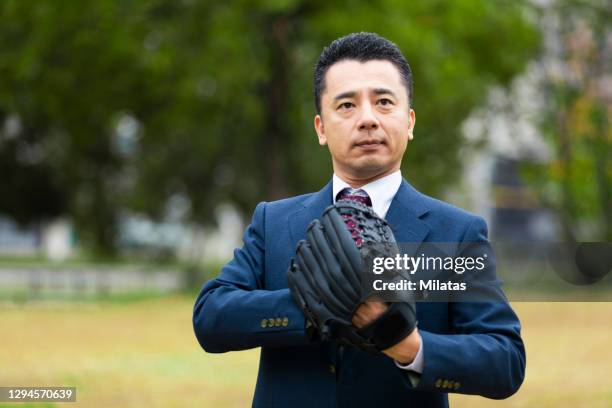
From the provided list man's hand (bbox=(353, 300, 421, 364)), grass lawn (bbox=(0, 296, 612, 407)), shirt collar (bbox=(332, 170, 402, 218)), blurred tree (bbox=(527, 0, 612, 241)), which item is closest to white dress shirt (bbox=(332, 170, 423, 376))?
shirt collar (bbox=(332, 170, 402, 218))

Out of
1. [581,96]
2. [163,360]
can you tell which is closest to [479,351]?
[163,360]

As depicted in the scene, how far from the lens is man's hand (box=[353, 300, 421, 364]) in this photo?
2475mm

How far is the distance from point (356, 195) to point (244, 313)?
0.46 meters

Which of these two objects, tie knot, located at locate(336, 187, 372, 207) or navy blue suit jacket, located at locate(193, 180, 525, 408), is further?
tie knot, located at locate(336, 187, 372, 207)

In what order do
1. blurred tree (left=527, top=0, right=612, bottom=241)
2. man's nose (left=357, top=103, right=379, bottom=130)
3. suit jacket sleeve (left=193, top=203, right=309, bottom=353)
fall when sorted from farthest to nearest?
blurred tree (left=527, top=0, right=612, bottom=241) < man's nose (left=357, top=103, right=379, bottom=130) < suit jacket sleeve (left=193, top=203, right=309, bottom=353)

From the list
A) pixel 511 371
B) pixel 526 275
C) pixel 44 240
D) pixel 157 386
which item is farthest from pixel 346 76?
pixel 44 240

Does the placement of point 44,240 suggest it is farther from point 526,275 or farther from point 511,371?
point 511,371

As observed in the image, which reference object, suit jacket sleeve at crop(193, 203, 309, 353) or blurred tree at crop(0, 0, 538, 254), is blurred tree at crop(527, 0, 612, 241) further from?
suit jacket sleeve at crop(193, 203, 309, 353)

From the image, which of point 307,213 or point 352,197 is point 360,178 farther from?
point 307,213

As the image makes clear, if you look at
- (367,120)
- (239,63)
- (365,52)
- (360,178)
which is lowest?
(360,178)

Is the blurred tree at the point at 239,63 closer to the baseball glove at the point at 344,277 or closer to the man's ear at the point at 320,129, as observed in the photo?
the man's ear at the point at 320,129

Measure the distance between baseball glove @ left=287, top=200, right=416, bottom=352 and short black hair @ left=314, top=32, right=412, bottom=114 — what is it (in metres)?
0.52

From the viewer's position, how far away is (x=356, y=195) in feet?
9.51

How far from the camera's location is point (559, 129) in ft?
112
